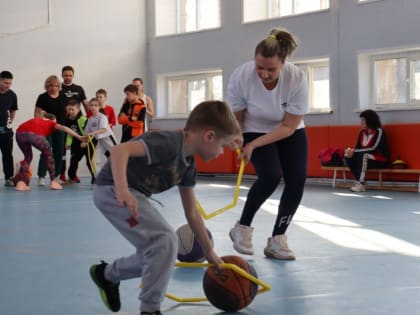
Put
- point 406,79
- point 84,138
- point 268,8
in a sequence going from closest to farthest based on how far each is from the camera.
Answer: point 84,138, point 406,79, point 268,8

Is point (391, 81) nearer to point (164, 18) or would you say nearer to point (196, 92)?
point (196, 92)

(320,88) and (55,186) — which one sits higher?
(320,88)

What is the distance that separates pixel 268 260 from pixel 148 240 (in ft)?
5.87

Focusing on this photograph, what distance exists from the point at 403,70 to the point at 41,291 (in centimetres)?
883

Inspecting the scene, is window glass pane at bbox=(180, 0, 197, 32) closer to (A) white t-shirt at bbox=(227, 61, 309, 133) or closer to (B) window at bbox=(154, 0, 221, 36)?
(B) window at bbox=(154, 0, 221, 36)

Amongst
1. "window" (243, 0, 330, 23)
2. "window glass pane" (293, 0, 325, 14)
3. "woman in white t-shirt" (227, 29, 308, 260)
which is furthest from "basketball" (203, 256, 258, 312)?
"window" (243, 0, 330, 23)

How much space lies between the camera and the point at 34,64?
1385cm

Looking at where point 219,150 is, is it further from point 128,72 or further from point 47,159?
point 128,72

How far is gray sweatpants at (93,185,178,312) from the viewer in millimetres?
2912

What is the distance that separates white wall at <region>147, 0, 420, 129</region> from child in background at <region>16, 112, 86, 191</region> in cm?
413

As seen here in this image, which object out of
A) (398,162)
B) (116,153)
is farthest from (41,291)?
(398,162)

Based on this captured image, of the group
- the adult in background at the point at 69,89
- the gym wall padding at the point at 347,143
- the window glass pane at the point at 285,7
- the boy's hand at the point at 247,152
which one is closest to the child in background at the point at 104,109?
the adult in background at the point at 69,89

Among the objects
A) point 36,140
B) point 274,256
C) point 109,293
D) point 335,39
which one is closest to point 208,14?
point 335,39

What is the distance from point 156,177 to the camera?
3.00 meters
